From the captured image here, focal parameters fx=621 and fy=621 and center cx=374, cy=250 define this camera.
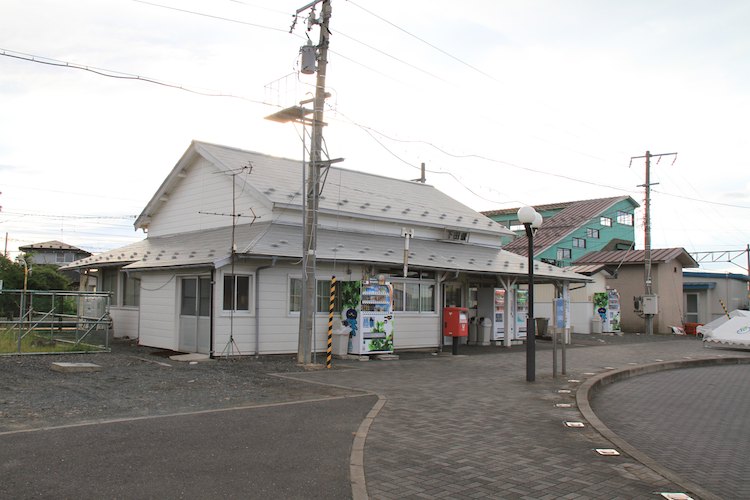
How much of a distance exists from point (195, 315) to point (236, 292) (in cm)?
163

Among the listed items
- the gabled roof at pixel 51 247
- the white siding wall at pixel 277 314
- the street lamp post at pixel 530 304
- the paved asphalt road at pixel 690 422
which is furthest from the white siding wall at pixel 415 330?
the gabled roof at pixel 51 247

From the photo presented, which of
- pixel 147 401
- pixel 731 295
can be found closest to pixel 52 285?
pixel 147 401

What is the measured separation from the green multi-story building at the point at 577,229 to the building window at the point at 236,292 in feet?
93.7

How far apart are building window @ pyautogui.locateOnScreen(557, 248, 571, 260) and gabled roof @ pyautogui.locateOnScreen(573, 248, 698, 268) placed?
238 inches

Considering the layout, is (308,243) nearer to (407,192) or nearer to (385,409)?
(385,409)

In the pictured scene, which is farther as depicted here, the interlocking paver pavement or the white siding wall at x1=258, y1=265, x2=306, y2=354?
the white siding wall at x1=258, y1=265, x2=306, y2=354

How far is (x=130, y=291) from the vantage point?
21641 mm

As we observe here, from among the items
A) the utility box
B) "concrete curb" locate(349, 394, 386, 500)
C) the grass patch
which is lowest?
"concrete curb" locate(349, 394, 386, 500)

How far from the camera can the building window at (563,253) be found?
44.9 m

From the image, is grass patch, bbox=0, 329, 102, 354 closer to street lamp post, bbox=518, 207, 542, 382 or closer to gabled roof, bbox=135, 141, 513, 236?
gabled roof, bbox=135, 141, 513, 236

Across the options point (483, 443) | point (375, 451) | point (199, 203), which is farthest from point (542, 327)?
point (375, 451)

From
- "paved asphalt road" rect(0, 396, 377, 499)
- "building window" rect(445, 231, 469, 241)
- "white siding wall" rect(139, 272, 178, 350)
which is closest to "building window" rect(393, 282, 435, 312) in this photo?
"building window" rect(445, 231, 469, 241)

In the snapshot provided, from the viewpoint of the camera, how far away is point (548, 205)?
180ft

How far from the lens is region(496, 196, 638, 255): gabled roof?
4416cm
